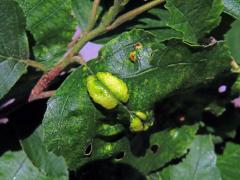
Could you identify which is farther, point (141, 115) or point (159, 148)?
point (159, 148)

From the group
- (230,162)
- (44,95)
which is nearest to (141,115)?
(44,95)

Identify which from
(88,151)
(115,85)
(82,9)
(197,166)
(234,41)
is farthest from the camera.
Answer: (234,41)

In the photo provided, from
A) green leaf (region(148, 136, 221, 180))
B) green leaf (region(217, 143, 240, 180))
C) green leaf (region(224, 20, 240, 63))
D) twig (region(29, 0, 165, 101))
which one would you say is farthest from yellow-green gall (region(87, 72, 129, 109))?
green leaf (region(224, 20, 240, 63))

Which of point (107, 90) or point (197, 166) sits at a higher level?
point (107, 90)

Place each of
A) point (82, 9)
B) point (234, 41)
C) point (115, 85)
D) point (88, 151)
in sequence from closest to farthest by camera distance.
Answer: point (115, 85) → point (88, 151) → point (82, 9) → point (234, 41)

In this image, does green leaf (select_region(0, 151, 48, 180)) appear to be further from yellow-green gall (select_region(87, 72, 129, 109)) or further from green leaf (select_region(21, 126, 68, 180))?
yellow-green gall (select_region(87, 72, 129, 109))

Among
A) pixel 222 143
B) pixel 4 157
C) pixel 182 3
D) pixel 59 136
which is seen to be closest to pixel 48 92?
Result: pixel 59 136

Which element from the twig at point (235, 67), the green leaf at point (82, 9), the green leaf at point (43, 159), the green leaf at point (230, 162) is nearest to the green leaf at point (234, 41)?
the green leaf at point (230, 162)

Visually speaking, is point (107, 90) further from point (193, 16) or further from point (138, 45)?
point (193, 16)
